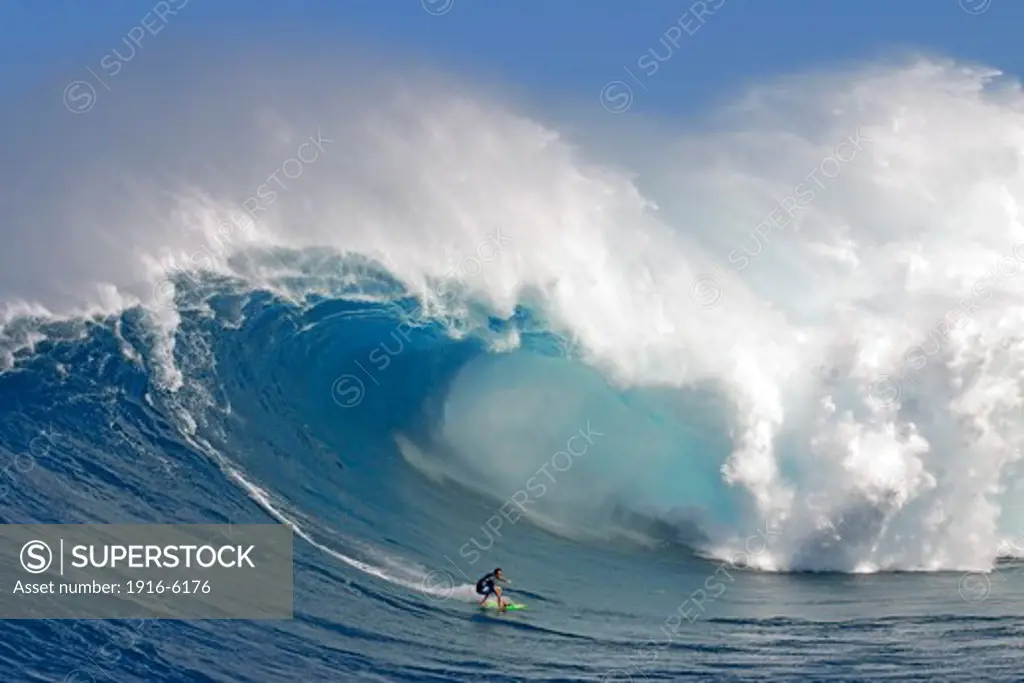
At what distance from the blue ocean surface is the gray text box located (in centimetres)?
28

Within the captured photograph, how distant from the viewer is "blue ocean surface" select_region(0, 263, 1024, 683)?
1062 cm

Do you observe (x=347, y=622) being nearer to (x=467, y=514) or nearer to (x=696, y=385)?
(x=467, y=514)

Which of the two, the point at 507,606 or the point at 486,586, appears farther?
the point at 486,586

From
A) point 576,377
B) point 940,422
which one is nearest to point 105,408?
point 576,377

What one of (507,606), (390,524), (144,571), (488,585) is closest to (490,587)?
(488,585)

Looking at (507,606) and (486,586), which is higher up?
(486,586)

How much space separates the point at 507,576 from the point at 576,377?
21.7 feet

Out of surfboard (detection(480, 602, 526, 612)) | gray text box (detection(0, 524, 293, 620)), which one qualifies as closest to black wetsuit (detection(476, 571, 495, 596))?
surfboard (detection(480, 602, 526, 612))

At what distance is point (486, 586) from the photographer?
42.8 feet

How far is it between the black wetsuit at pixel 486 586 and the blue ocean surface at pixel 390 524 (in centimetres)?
21

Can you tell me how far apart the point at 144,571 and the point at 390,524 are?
4.21 m

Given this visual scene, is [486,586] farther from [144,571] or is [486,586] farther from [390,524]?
[144,571]

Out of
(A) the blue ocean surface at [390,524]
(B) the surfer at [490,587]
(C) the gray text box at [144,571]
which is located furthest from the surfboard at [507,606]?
(C) the gray text box at [144,571]

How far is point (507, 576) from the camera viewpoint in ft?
46.5
